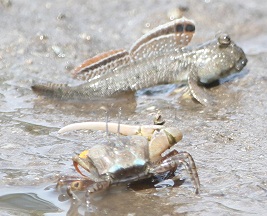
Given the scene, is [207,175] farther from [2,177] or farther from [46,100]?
[46,100]

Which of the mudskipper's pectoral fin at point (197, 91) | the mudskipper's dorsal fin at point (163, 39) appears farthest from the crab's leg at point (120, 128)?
the mudskipper's dorsal fin at point (163, 39)

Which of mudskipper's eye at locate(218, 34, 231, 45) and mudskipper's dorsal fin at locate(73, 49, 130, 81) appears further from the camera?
mudskipper's eye at locate(218, 34, 231, 45)

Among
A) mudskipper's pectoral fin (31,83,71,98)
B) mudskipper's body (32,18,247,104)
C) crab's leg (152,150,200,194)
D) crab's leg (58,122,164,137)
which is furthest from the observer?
mudskipper's body (32,18,247,104)

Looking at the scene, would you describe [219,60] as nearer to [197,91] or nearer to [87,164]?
[197,91]

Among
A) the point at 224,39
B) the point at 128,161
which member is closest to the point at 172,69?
the point at 224,39

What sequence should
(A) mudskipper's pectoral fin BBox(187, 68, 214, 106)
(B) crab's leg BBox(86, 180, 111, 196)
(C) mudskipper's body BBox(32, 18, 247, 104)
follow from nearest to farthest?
(B) crab's leg BBox(86, 180, 111, 196) → (A) mudskipper's pectoral fin BBox(187, 68, 214, 106) → (C) mudskipper's body BBox(32, 18, 247, 104)

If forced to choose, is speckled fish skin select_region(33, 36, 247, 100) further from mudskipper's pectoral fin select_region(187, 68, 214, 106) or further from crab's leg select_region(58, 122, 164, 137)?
crab's leg select_region(58, 122, 164, 137)

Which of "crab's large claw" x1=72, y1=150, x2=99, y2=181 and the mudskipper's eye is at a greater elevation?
the mudskipper's eye

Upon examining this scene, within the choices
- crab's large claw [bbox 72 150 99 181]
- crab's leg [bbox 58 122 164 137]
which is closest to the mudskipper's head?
crab's leg [bbox 58 122 164 137]
